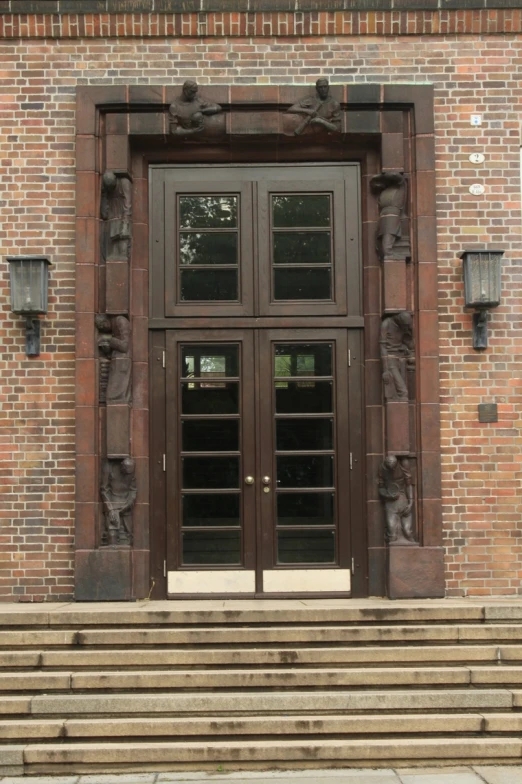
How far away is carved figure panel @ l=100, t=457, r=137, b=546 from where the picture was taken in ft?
25.7

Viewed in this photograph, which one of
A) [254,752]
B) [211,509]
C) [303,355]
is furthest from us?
[303,355]

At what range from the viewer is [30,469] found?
796 cm

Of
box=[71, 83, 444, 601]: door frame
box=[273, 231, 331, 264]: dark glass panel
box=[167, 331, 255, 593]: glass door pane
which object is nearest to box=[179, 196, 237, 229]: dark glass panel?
box=[71, 83, 444, 601]: door frame

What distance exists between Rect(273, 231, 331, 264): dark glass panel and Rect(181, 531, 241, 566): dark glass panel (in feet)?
8.51

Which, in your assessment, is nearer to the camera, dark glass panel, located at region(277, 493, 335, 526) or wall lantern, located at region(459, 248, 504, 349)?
wall lantern, located at region(459, 248, 504, 349)

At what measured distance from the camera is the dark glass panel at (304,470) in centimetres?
819

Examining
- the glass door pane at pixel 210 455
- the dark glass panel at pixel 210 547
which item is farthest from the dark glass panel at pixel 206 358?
the dark glass panel at pixel 210 547

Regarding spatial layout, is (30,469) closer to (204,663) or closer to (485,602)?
(204,663)

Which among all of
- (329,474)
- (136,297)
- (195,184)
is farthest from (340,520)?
(195,184)

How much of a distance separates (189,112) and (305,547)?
4110mm

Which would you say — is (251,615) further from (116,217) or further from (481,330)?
(116,217)

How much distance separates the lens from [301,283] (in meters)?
8.31

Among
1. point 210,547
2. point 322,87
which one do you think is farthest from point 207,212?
point 210,547

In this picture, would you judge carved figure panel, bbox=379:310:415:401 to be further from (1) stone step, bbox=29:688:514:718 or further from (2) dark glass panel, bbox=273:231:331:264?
(1) stone step, bbox=29:688:514:718
